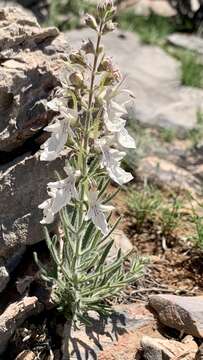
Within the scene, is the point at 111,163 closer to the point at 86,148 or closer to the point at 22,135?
the point at 86,148

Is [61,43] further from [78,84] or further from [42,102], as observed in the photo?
[78,84]

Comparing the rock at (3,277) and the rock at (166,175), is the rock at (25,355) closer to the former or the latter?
the rock at (3,277)

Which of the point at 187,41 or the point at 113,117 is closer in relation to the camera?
the point at 113,117

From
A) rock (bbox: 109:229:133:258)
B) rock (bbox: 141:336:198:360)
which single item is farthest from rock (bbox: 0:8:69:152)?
rock (bbox: 141:336:198:360)

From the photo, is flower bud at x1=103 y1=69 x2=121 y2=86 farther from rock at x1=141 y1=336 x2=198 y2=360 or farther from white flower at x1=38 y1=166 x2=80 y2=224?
rock at x1=141 y1=336 x2=198 y2=360

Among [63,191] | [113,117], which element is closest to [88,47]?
[113,117]

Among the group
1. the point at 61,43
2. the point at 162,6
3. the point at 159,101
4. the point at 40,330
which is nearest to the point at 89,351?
the point at 40,330
